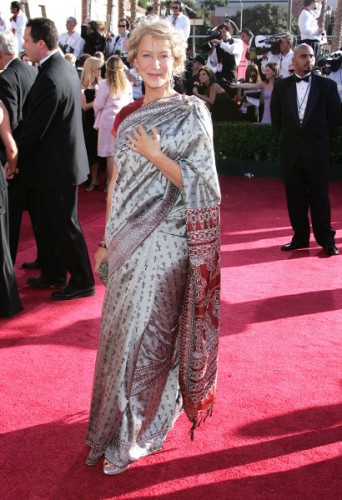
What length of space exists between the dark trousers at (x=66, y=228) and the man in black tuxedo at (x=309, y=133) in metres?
2.41

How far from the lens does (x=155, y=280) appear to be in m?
2.97

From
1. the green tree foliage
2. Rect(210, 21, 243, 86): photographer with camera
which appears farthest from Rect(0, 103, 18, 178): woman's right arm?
the green tree foliage

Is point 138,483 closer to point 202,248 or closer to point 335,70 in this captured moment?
point 202,248

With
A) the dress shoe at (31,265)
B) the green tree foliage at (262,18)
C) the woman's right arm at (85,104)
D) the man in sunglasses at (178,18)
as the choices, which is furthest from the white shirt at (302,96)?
the green tree foliage at (262,18)

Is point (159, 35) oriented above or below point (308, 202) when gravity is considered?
above

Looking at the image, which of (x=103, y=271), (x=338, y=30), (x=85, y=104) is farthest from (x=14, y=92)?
(x=338, y=30)

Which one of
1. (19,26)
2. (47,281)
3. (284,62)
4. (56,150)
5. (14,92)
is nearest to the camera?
(56,150)

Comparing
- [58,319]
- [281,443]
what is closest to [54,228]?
[58,319]

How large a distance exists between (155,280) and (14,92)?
3029mm

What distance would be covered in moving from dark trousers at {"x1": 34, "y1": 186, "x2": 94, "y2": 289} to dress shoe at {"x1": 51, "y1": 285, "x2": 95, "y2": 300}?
3cm

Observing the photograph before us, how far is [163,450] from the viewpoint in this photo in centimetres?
331

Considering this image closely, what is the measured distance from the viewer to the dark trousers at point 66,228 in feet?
17.4

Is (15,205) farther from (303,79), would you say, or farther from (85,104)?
(85,104)

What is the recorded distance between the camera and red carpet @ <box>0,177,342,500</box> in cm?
306
